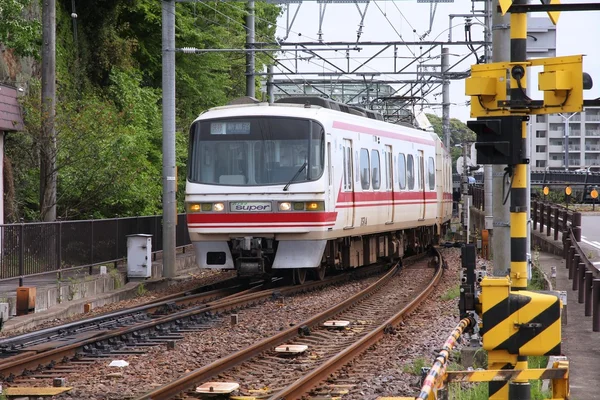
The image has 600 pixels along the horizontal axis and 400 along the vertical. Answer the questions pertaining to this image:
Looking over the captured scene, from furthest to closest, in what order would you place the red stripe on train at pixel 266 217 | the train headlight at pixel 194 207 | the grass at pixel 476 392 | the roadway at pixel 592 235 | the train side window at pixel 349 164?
Answer: 1. the roadway at pixel 592 235
2. the train side window at pixel 349 164
3. the train headlight at pixel 194 207
4. the red stripe on train at pixel 266 217
5. the grass at pixel 476 392

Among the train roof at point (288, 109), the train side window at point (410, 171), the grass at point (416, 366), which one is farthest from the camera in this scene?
the train side window at point (410, 171)

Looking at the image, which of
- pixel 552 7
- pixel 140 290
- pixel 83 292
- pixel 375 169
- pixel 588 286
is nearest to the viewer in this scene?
pixel 552 7

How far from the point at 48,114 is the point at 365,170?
20.9ft

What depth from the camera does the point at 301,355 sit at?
38.8ft

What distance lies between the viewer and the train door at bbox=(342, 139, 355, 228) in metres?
20.0

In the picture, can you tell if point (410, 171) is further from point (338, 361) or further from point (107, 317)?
point (338, 361)

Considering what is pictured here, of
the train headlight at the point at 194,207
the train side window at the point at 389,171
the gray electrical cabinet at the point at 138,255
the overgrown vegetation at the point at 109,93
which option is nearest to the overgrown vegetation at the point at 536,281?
the train side window at the point at 389,171

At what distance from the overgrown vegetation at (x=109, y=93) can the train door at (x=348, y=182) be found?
5.87m

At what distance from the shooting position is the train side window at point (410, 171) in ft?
83.8

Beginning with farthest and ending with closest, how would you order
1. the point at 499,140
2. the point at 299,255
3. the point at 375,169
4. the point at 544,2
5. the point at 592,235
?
the point at 592,235
the point at 375,169
the point at 299,255
the point at 544,2
the point at 499,140

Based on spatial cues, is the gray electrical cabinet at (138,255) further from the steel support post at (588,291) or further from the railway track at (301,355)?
the steel support post at (588,291)

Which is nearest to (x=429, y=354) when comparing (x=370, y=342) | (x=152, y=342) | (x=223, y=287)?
(x=370, y=342)

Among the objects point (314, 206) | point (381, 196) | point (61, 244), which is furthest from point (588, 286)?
point (381, 196)

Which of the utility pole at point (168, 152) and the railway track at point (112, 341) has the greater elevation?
the utility pole at point (168, 152)
